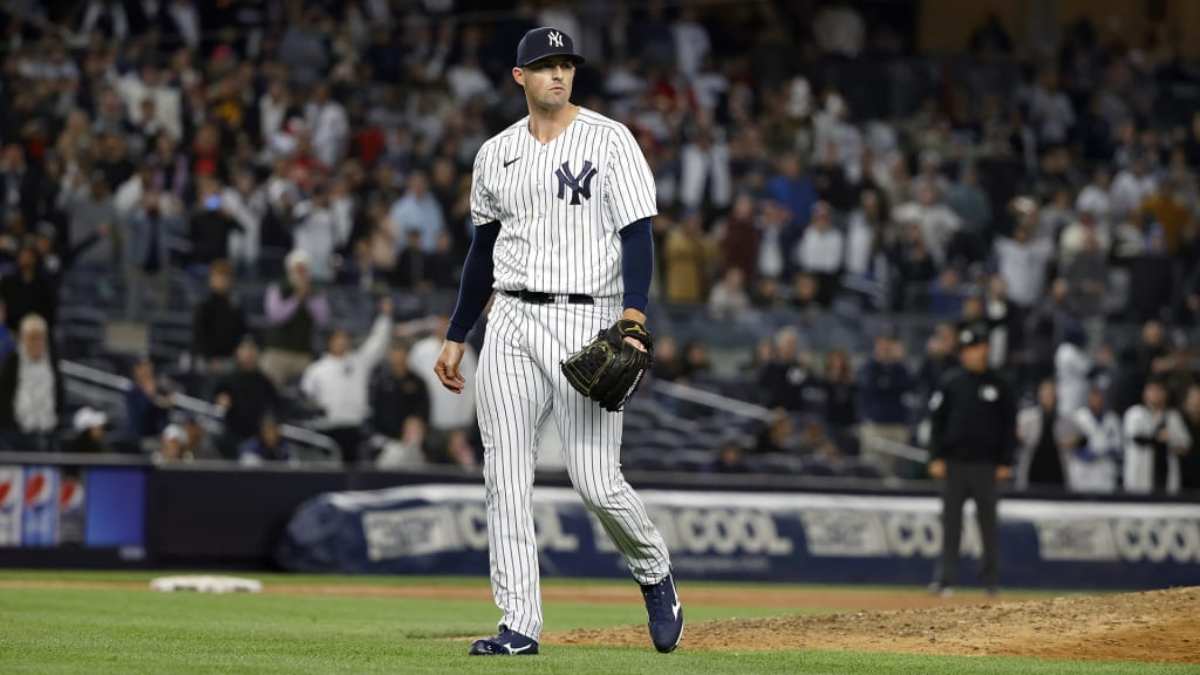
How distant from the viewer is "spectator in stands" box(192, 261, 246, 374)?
1852 cm

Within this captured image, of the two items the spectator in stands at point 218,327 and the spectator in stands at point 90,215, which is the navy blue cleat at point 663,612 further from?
the spectator in stands at point 90,215

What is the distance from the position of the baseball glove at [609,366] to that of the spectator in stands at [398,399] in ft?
38.1

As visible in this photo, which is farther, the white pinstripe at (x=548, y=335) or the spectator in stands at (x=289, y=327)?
the spectator in stands at (x=289, y=327)

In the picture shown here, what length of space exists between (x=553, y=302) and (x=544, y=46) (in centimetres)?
90

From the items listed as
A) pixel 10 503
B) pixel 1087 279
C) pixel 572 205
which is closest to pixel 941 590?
pixel 10 503

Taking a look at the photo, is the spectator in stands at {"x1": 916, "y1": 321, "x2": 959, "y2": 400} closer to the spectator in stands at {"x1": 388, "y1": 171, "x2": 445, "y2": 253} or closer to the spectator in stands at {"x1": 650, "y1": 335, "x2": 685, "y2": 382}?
the spectator in stands at {"x1": 650, "y1": 335, "x2": 685, "y2": 382}

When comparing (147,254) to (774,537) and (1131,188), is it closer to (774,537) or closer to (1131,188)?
(774,537)

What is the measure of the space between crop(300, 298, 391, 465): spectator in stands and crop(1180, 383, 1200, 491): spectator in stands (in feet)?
27.5

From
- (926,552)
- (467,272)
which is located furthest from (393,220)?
(467,272)

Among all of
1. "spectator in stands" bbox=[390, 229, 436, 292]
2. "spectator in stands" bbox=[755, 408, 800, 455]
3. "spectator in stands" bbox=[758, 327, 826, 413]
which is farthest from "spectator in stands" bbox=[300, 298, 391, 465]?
"spectator in stands" bbox=[758, 327, 826, 413]

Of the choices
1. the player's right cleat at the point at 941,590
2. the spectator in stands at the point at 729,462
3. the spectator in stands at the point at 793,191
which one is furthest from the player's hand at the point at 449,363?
the spectator in stands at the point at 793,191

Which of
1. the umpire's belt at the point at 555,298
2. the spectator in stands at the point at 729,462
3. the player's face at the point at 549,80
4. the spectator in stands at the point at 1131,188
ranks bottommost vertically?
the spectator in stands at the point at 729,462

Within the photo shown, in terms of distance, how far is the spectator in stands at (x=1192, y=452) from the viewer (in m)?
20.6

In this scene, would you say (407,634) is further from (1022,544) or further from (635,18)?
(635,18)
